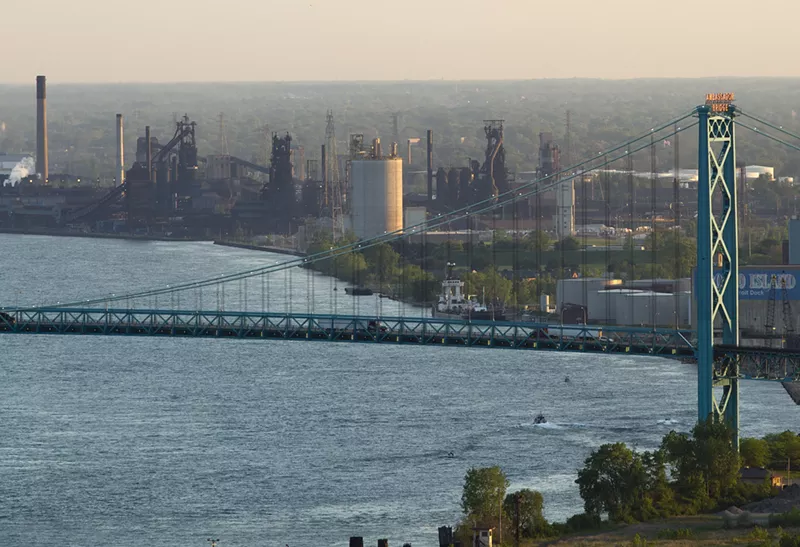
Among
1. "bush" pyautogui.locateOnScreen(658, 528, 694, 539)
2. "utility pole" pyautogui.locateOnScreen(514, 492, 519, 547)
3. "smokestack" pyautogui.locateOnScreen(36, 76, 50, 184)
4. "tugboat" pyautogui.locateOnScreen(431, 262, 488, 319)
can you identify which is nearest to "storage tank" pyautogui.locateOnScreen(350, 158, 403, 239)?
"tugboat" pyautogui.locateOnScreen(431, 262, 488, 319)

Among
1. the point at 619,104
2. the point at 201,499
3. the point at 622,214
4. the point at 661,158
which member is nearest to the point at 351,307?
the point at 201,499

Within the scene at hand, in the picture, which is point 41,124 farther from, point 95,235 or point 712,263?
point 712,263

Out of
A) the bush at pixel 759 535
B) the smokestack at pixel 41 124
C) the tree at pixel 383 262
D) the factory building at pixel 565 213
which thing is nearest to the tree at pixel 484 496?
the bush at pixel 759 535

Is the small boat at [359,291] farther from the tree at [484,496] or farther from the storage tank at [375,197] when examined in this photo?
the tree at [484,496]

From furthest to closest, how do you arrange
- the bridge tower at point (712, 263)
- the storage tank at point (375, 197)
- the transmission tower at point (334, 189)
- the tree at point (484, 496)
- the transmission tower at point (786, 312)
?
1. the transmission tower at point (334, 189)
2. the storage tank at point (375, 197)
3. the transmission tower at point (786, 312)
4. the bridge tower at point (712, 263)
5. the tree at point (484, 496)

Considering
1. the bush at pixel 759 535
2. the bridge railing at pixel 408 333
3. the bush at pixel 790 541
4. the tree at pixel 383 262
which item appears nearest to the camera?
the bush at pixel 790 541

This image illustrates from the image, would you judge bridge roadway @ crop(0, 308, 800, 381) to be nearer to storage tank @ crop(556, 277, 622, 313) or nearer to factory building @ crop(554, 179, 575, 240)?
storage tank @ crop(556, 277, 622, 313)

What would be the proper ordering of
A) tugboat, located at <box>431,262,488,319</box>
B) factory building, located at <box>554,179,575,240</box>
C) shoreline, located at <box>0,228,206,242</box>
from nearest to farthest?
tugboat, located at <box>431,262,488,319</box> < factory building, located at <box>554,179,575,240</box> < shoreline, located at <box>0,228,206,242</box>
